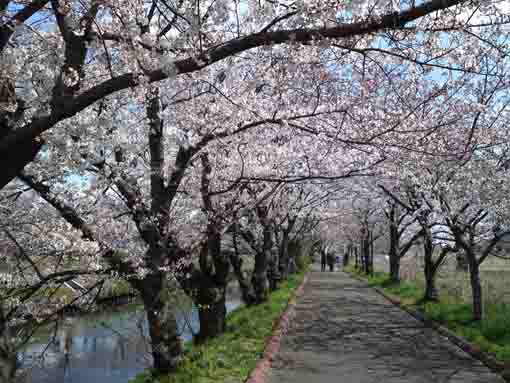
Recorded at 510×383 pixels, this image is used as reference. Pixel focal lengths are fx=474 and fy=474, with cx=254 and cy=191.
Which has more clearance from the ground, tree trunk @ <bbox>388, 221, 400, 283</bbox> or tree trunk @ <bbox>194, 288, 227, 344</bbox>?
tree trunk @ <bbox>388, 221, 400, 283</bbox>

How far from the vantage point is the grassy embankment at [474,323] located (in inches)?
364

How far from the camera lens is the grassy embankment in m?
9.24

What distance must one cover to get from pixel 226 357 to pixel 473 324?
6294mm

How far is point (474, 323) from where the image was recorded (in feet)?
37.3

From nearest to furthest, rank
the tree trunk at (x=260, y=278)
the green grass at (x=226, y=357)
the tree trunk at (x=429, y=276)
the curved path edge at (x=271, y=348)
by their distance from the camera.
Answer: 1. the curved path edge at (x=271, y=348)
2. the green grass at (x=226, y=357)
3. the tree trunk at (x=429, y=276)
4. the tree trunk at (x=260, y=278)

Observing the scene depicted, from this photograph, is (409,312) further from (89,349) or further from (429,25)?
(429,25)

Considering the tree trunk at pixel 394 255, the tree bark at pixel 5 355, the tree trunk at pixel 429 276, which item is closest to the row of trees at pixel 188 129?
the tree bark at pixel 5 355

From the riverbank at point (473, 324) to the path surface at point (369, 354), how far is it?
10.9 inches

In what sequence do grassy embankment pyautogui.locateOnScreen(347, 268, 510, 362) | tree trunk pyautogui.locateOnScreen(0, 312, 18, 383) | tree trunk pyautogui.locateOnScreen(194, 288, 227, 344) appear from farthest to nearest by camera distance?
1. tree trunk pyautogui.locateOnScreen(194, 288, 227, 344)
2. grassy embankment pyautogui.locateOnScreen(347, 268, 510, 362)
3. tree trunk pyautogui.locateOnScreen(0, 312, 18, 383)

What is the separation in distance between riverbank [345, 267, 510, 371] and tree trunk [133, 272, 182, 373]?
5.48 metres

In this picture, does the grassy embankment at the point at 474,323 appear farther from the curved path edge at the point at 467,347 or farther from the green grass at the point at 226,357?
the green grass at the point at 226,357

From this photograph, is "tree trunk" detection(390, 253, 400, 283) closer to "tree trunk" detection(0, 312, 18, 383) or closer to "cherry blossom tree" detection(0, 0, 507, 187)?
"cherry blossom tree" detection(0, 0, 507, 187)

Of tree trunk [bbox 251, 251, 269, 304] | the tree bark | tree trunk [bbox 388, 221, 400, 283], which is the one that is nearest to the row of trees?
the tree bark

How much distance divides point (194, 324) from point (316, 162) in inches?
400
